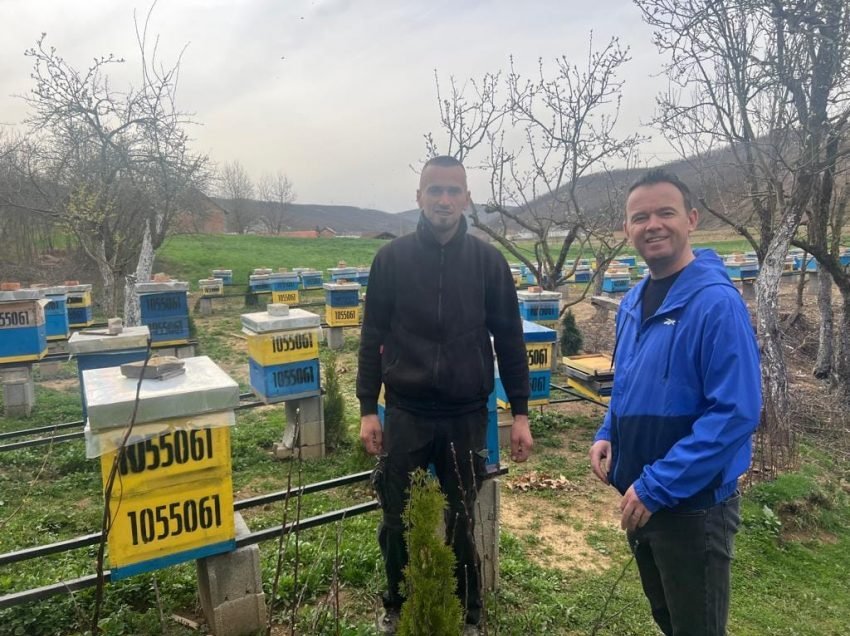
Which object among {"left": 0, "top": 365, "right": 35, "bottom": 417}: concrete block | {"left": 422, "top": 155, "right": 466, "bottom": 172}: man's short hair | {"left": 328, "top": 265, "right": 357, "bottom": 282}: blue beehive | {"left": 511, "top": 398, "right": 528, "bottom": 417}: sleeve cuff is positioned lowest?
{"left": 0, "top": 365, "right": 35, "bottom": 417}: concrete block

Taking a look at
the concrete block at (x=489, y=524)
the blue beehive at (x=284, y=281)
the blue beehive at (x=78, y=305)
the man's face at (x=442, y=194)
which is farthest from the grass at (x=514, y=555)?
the blue beehive at (x=284, y=281)

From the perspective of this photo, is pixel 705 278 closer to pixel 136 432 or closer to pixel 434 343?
pixel 434 343

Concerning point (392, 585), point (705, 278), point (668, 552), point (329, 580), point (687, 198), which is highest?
point (687, 198)

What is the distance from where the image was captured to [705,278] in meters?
1.95

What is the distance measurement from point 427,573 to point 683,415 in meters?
1.03

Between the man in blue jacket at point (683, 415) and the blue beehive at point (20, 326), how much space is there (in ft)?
22.8

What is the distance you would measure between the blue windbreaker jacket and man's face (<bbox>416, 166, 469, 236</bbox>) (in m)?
0.95

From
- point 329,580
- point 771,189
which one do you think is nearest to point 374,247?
point 771,189

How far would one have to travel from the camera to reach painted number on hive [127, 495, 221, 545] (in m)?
2.31

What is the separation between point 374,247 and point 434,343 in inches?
1621

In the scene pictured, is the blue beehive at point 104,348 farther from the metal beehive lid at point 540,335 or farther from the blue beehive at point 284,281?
the blue beehive at point 284,281

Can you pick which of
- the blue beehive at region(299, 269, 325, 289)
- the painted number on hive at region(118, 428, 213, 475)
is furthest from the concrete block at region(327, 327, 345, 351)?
the painted number on hive at region(118, 428, 213, 475)

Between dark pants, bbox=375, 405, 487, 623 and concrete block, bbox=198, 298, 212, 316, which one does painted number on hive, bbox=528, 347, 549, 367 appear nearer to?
dark pants, bbox=375, 405, 487, 623

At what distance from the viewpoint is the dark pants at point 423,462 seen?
2.43 meters
